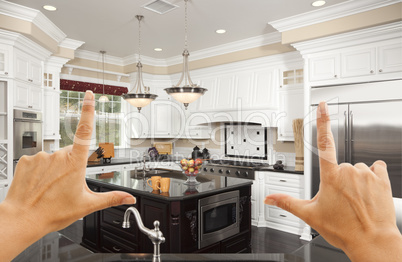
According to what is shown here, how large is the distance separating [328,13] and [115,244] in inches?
147

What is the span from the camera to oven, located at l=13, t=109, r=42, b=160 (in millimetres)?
3619

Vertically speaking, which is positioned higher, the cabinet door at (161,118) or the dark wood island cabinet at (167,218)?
the cabinet door at (161,118)

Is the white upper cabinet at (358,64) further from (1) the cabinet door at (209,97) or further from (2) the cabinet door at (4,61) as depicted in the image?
(2) the cabinet door at (4,61)

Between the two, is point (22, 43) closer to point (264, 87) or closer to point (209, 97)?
point (209, 97)

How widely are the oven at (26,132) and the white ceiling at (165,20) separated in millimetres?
1375

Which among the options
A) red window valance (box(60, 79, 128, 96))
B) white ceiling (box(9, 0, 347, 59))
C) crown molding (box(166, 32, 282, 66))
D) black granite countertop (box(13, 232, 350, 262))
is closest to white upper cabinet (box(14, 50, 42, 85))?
white ceiling (box(9, 0, 347, 59))

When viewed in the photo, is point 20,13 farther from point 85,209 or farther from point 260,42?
point 85,209

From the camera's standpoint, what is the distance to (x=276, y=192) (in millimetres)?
4195

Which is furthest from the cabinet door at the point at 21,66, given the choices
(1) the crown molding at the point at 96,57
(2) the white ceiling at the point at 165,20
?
(1) the crown molding at the point at 96,57

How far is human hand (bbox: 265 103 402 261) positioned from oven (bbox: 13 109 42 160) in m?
4.07

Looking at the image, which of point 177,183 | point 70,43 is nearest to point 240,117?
point 177,183

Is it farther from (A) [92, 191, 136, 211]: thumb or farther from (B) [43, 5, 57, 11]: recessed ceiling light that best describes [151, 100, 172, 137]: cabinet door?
(A) [92, 191, 136, 211]: thumb

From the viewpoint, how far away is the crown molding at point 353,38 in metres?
3.13

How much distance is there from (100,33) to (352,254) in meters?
4.73
